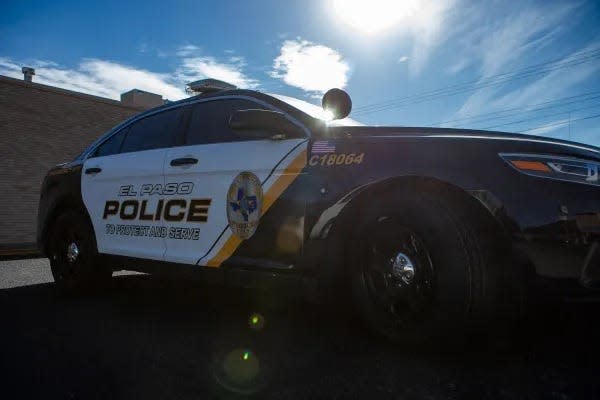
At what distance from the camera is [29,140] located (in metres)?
13.9

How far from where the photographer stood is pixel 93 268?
3.74m

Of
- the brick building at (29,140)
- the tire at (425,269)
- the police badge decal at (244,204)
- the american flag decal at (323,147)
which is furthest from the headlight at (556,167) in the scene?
the brick building at (29,140)

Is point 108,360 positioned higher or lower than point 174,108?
lower

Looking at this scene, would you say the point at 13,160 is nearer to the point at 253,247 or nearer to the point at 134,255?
the point at 134,255

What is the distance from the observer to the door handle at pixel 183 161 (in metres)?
3.00

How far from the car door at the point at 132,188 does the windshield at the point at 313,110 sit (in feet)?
3.16

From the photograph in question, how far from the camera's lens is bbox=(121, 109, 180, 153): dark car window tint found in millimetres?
3445

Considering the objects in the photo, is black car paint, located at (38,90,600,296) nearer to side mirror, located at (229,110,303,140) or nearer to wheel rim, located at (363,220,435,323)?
side mirror, located at (229,110,303,140)

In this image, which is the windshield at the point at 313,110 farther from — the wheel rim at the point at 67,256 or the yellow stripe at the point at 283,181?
the wheel rim at the point at 67,256

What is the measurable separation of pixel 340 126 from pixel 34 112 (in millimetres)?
14534

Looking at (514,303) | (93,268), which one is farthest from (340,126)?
(93,268)

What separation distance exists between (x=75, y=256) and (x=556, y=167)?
3683 millimetres

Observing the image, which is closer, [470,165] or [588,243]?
[588,243]

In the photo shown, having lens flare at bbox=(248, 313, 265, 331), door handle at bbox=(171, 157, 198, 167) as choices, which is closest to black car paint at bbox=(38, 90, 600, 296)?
lens flare at bbox=(248, 313, 265, 331)
